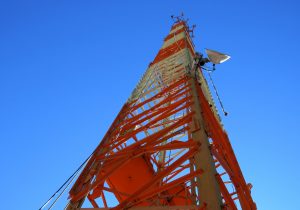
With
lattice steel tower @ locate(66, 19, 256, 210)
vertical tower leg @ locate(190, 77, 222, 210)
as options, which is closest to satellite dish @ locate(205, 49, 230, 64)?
lattice steel tower @ locate(66, 19, 256, 210)

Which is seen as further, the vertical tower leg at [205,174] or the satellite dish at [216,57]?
the satellite dish at [216,57]

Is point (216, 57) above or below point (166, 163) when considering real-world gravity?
above

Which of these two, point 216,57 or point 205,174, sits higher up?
point 216,57

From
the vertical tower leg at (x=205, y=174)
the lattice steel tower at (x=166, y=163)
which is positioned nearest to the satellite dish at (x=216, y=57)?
the lattice steel tower at (x=166, y=163)

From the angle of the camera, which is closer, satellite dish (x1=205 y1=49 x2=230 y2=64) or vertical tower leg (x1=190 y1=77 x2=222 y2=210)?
vertical tower leg (x1=190 y1=77 x2=222 y2=210)

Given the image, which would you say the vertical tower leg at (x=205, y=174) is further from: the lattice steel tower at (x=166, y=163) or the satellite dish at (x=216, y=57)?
the satellite dish at (x=216, y=57)

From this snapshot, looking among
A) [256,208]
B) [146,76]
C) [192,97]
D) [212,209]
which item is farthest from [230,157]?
[146,76]

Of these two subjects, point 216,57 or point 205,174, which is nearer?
point 205,174

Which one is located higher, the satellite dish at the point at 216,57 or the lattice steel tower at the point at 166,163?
the satellite dish at the point at 216,57

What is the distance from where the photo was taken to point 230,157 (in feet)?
22.8

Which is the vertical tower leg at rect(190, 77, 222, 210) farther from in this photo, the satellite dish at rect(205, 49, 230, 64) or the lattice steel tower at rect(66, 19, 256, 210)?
the satellite dish at rect(205, 49, 230, 64)

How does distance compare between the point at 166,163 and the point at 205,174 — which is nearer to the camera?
the point at 205,174

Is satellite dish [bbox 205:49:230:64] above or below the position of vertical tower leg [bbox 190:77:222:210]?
above

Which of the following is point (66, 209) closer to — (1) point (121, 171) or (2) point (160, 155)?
(1) point (121, 171)
